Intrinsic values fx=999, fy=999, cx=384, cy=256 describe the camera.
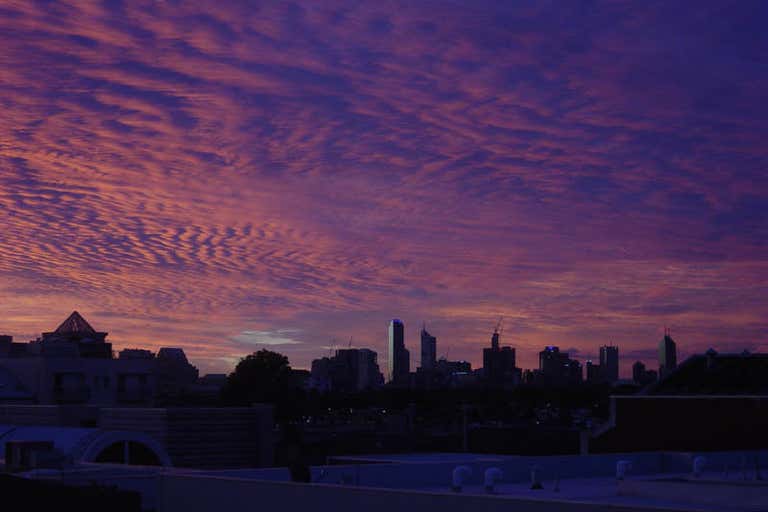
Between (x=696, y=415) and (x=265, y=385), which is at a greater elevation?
(x=696, y=415)

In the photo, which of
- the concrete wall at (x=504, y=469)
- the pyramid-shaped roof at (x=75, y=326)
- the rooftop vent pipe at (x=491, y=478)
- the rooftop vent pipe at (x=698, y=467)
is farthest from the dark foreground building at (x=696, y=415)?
the pyramid-shaped roof at (x=75, y=326)

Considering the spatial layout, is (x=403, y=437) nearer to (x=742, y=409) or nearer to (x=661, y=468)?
(x=742, y=409)

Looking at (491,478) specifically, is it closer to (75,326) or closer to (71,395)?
(71,395)

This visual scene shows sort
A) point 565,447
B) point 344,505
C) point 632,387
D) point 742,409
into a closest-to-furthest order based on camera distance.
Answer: point 344,505
point 742,409
point 632,387
point 565,447

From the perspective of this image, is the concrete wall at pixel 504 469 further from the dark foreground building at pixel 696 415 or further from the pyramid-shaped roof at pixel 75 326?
the pyramid-shaped roof at pixel 75 326

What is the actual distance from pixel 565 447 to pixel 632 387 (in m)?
11.6

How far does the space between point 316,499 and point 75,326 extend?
103 m

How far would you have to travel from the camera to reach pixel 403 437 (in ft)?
396

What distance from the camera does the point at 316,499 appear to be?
19891 mm

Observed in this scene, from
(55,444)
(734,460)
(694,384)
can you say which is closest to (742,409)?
(694,384)

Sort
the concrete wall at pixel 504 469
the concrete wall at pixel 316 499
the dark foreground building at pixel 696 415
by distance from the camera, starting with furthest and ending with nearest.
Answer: the dark foreground building at pixel 696 415
the concrete wall at pixel 504 469
the concrete wall at pixel 316 499

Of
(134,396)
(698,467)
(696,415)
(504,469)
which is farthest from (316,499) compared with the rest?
(134,396)

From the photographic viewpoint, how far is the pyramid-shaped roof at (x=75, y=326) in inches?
4462

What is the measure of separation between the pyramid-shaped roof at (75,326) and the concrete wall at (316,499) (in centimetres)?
9329
